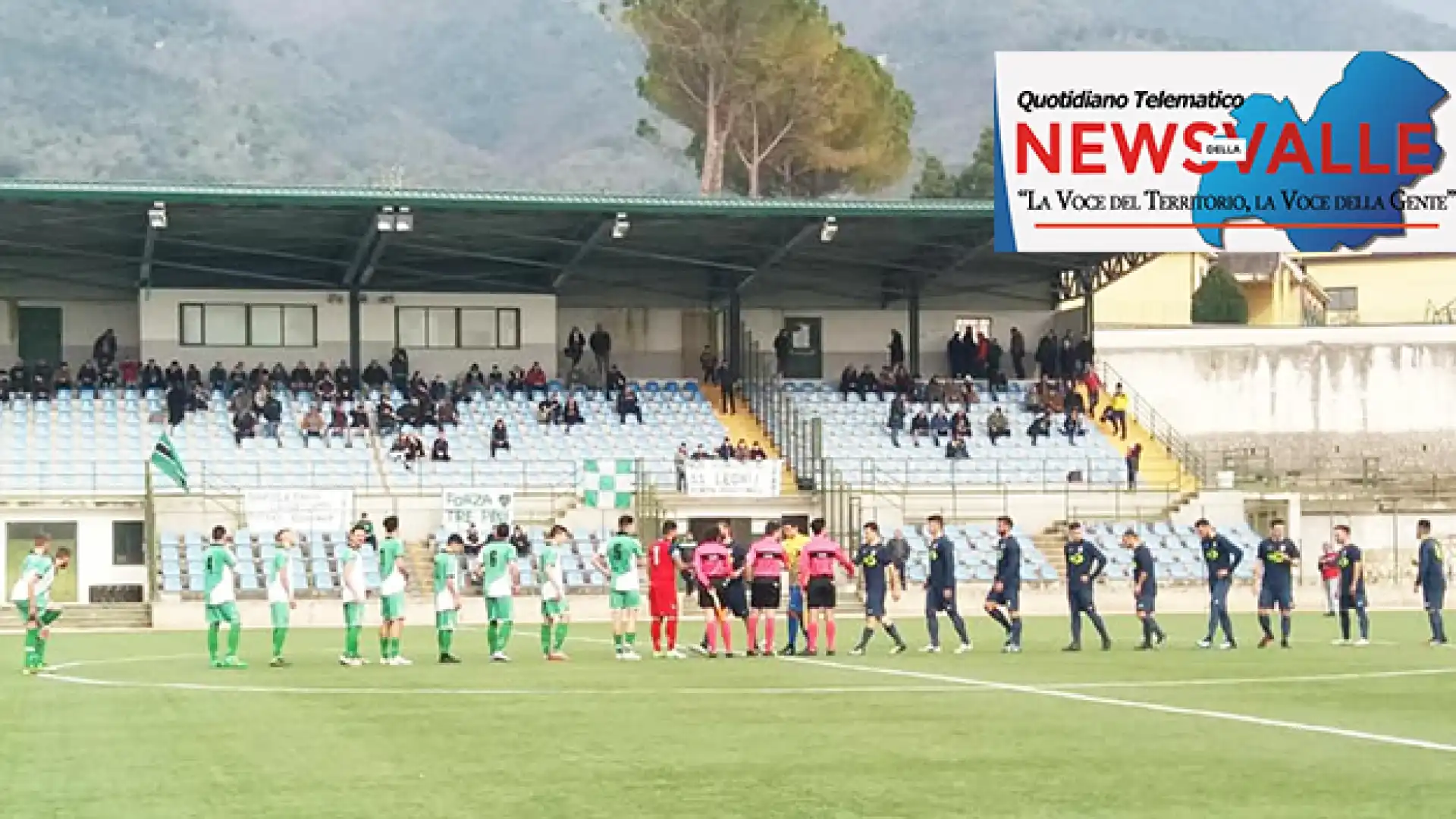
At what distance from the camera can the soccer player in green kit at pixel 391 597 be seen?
26.7 m

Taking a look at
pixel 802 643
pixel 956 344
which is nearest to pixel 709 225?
pixel 956 344

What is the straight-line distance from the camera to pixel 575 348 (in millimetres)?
59500

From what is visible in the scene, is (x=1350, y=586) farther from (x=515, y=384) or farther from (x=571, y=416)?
(x=515, y=384)

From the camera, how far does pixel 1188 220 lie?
51281mm

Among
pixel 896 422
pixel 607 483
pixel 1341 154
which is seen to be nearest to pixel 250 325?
pixel 607 483

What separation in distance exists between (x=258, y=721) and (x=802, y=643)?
13694 millimetres

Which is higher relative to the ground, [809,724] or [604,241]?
[604,241]

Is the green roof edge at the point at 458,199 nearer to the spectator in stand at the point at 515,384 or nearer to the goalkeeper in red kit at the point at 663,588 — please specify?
the spectator in stand at the point at 515,384

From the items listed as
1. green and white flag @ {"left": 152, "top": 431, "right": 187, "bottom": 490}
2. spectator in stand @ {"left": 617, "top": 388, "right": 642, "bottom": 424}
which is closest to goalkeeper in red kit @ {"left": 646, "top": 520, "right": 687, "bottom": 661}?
green and white flag @ {"left": 152, "top": 431, "right": 187, "bottom": 490}

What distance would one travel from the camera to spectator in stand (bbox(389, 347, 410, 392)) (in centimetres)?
5659

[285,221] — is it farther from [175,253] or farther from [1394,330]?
[1394,330]

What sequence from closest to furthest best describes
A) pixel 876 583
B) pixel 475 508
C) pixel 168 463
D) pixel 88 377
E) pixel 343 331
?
1. pixel 876 583
2. pixel 168 463
3. pixel 475 508
4. pixel 88 377
5. pixel 343 331

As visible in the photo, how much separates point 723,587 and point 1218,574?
21.4ft

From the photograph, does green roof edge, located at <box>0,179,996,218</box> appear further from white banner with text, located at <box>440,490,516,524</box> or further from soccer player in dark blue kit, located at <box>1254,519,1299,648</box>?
soccer player in dark blue kit, located at <box>1254,519,1299,648</box>
